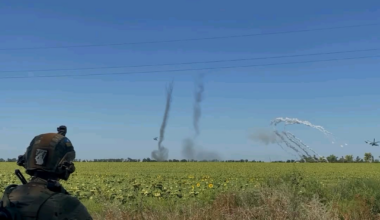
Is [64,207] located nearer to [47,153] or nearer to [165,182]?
[47,153]

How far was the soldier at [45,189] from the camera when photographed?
228 centimetres

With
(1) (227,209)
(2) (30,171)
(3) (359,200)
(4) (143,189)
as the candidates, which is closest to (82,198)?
(4) (143,189)

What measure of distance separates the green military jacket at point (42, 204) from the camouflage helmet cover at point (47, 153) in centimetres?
10

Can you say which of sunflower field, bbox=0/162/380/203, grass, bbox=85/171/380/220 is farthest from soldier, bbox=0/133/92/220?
sunflower field, bbox=0/162/380/203

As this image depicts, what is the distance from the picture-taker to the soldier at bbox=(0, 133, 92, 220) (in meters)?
2.28

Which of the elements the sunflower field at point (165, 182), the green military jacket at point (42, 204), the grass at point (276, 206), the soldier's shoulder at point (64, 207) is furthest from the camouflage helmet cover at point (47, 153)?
the sunflower field at point (165, 182)

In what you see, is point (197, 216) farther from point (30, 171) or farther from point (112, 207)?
point (30, 171)

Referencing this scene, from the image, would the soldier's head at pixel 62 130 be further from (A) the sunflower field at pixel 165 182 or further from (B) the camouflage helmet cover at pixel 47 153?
(A) the sunflower field at pixel 165 182

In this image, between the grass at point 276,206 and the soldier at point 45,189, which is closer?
the soldier at point 45,189

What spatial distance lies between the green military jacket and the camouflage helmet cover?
0.33 ft

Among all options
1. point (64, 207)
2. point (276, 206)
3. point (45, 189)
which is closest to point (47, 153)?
point (45, 189)

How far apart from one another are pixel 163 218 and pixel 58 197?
5.31m

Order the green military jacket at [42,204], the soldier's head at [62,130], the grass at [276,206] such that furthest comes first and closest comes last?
the grass at [276,206], the soldier's head at [62,130], the green military jacket at [42,204]

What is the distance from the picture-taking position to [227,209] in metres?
8.05
